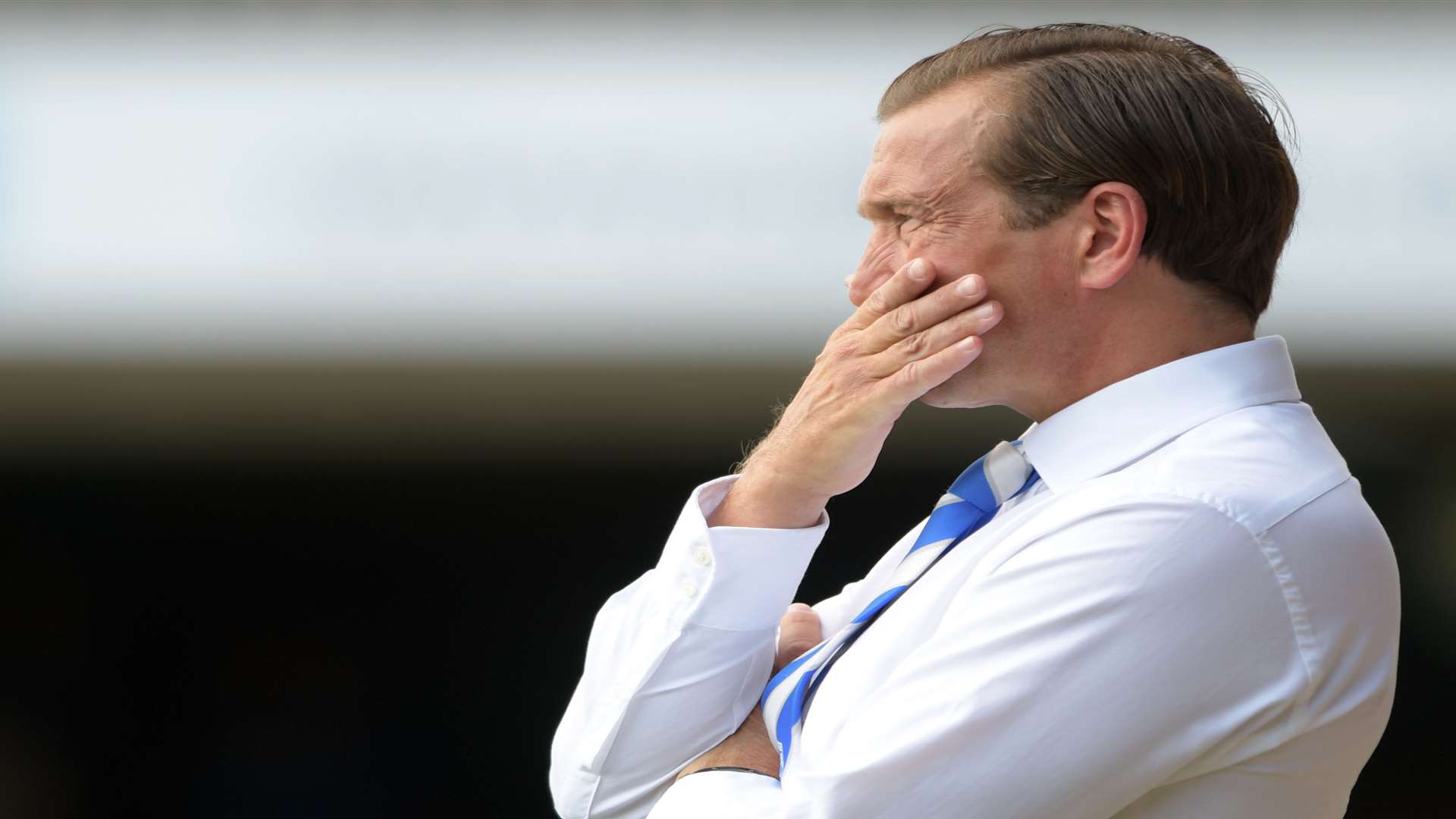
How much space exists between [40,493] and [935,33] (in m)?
3.83

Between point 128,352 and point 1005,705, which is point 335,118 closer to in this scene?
point 128,352

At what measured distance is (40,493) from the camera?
4.92 meters

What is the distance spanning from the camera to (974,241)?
127cm

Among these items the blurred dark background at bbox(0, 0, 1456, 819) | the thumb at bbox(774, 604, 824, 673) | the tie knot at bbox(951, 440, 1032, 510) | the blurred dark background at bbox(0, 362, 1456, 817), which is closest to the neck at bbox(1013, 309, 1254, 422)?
the tie knot at bbox(951, 440, 1032, 510)

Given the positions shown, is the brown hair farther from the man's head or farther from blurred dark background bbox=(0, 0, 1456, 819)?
blurred dark background bbox=(0, 0, 1456, 819)

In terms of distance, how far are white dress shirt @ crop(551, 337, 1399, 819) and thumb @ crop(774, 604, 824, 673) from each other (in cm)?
27

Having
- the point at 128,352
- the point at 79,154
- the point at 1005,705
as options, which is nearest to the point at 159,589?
the point at 128,352

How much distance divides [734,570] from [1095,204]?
528 millimetres

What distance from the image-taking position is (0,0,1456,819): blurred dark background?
403 centimetres

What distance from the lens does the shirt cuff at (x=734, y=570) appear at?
1.33 meters

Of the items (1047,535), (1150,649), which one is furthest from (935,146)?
(1150,649)

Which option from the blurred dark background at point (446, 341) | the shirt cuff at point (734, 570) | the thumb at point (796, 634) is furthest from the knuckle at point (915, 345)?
the blurred dark background at point (446, 341)

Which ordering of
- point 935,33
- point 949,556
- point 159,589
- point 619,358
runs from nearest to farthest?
point 949,556
point 935,33
point 619,358
point 159,589

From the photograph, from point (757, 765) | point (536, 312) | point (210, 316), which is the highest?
point (210, 316)
